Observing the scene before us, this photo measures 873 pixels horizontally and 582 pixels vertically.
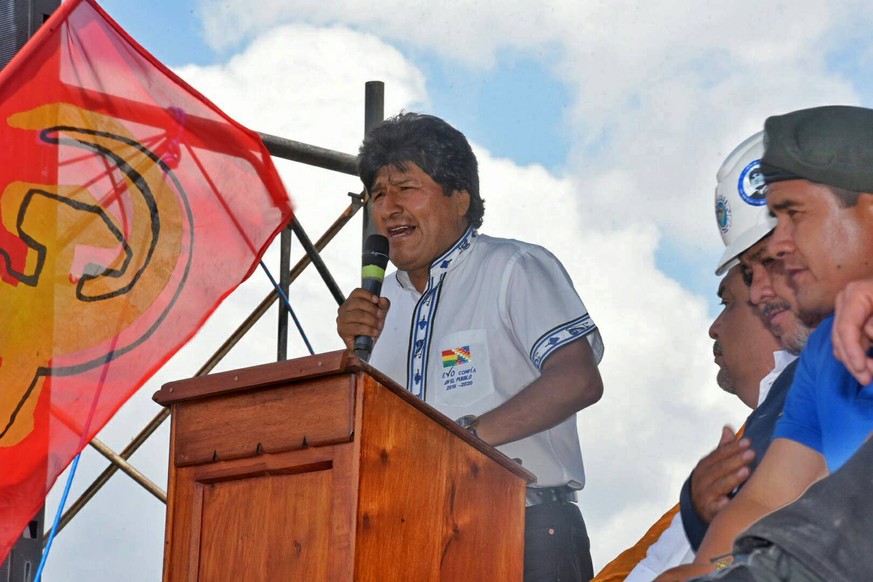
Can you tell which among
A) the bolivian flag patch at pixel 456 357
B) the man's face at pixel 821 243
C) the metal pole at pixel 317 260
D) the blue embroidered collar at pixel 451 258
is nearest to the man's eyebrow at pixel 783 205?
the man's face at pixel 821 243

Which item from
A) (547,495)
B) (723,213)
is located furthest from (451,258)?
(723,213)

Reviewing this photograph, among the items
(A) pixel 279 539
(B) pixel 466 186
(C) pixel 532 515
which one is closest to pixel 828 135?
(A) pixel 279 539

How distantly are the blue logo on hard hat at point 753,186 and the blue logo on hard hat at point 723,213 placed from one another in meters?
0.05

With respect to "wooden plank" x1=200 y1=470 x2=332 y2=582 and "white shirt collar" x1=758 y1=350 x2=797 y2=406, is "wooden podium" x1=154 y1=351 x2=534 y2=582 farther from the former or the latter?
"white shirt collar" x1=758 y1=350 x2=797 y2=406

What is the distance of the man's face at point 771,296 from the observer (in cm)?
264

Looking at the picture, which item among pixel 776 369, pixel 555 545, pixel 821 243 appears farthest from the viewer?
pixel 555 545

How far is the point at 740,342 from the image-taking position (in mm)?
2850

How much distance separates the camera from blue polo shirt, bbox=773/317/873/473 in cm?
181

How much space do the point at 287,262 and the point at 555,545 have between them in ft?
7.78

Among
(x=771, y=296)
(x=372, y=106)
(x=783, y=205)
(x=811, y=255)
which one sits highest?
(x=372, y=106)

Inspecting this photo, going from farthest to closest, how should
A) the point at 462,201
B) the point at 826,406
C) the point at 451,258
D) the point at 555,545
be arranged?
the point at 462,201, the point at 451,258, the point at 555,545, the point at 826,406

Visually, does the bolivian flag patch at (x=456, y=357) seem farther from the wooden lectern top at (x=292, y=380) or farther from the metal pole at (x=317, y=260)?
the metal pole at (x=317, y=260)

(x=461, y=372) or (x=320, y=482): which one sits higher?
(x=461, y=372)

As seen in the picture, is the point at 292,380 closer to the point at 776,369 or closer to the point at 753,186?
the point at 776,369
